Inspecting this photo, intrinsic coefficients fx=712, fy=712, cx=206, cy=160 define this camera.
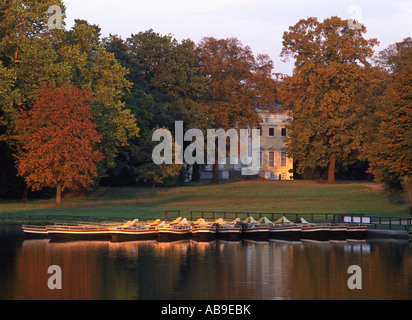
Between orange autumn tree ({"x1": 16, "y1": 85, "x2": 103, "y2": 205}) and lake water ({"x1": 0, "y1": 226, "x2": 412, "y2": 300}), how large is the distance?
17.8 metres

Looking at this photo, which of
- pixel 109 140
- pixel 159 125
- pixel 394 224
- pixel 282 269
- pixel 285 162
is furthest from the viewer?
pixel 285 162

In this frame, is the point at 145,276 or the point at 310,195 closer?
the point at 145,276

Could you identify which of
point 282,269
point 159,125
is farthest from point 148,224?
point 159,125

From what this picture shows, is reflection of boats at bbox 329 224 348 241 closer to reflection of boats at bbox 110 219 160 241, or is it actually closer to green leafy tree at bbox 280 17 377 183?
reflection of boats at bbox 110 219 160 241

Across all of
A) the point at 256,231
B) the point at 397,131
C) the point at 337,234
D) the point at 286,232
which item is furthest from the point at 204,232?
the point at 397,131

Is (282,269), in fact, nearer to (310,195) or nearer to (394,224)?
(394,224)

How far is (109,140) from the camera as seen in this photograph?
83.0 meters

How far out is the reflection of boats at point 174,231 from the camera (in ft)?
176

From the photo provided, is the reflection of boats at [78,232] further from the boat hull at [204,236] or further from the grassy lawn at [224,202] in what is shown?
the grassy lawn at [224,202]

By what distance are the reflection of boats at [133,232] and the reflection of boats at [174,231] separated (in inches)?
30.8

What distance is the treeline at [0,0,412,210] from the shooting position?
72.0m

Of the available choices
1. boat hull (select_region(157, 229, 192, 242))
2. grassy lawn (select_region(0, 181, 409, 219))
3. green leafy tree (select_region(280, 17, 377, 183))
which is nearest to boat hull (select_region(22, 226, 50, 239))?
boat hull (select_region(157, 229, 192, 242))

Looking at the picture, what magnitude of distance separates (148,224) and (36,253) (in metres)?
12.3

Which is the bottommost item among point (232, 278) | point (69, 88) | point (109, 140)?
point (232, 278)
